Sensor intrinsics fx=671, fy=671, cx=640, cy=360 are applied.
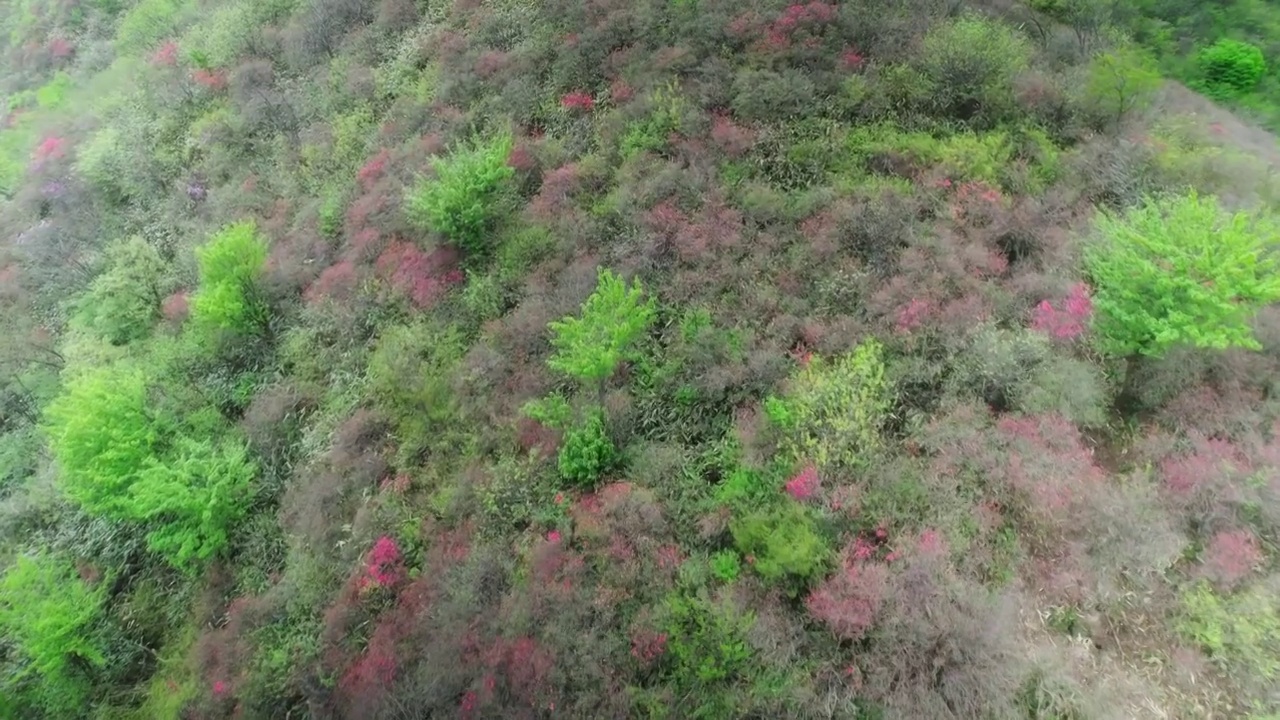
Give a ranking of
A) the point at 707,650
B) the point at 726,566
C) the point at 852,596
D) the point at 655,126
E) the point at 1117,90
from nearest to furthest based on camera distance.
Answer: the point at 852,596 → the point at 707,650 → the point at 726,566 → the point at 1117,90 → the point at 655,126

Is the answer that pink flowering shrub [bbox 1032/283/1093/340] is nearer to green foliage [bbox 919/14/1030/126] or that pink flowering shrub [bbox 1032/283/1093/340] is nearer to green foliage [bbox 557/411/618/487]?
green foliage [bbox 919/14/1030/126]

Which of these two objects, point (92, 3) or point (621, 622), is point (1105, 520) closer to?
point (621, 622)

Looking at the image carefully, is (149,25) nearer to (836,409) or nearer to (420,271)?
(420,271)

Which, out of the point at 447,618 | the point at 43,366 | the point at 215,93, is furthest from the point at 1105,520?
the point at 215,93

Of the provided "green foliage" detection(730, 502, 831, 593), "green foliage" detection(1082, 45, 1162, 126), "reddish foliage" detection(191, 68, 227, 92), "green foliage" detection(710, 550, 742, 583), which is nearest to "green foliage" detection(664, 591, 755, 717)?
"green foliage" detection(710, 550, 742, 583)

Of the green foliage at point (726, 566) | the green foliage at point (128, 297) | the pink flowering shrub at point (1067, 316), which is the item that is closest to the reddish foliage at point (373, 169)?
the green foliage at point (128, 297)

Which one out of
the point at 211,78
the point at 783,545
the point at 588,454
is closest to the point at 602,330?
the point at 588,454

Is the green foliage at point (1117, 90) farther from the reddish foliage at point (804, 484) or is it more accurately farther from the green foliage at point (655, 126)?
the reddish foliage at point (804, 484)
